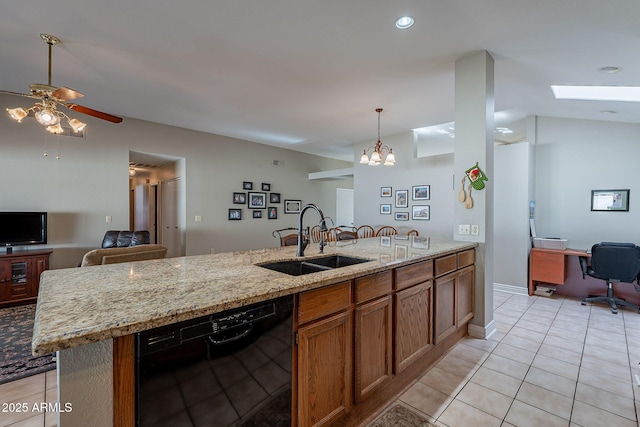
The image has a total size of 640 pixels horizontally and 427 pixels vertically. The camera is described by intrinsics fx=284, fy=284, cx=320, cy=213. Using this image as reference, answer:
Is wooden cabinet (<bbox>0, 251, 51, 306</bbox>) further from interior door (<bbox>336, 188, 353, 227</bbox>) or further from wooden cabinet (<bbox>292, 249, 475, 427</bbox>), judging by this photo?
interior door (<bbox>336, 188, 353, 227</bbox>)

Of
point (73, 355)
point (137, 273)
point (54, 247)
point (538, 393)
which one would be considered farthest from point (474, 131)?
point (54, 247)

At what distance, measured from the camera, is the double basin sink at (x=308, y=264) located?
6.43ft

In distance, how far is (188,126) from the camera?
5.37 metres

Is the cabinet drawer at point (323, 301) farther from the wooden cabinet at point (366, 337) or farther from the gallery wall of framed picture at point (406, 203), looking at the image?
the gallery wall of framed picture at point (406, 203)

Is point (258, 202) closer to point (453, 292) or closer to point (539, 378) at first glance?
point (453, 292)

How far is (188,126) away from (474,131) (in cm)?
483

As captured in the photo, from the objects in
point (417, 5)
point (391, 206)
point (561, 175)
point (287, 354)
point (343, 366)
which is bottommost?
point (343, 366)

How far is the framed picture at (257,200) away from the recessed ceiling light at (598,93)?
5449mm

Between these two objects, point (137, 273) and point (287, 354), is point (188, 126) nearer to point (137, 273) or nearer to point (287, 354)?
point (137, 273)

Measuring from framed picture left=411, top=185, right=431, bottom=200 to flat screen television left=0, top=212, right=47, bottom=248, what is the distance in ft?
19.9

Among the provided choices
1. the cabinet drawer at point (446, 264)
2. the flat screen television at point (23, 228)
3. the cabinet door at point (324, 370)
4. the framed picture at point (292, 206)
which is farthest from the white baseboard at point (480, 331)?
the flat screen television at point (23, 228)

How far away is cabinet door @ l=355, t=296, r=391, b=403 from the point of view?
5.32ft

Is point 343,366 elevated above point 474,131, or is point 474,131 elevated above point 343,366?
point 474,131

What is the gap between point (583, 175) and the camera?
13.9 feet
